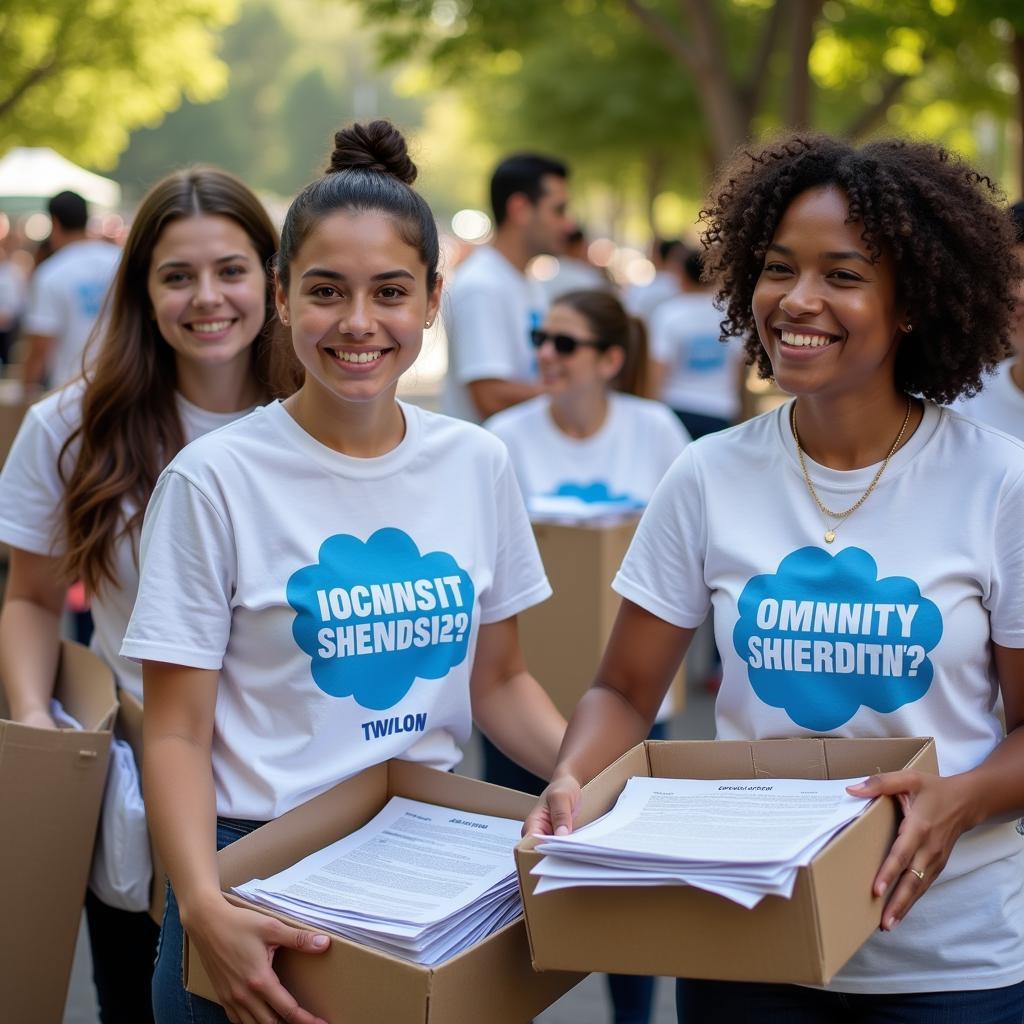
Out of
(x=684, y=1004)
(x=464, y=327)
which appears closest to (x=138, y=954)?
(x=684, y=1004)

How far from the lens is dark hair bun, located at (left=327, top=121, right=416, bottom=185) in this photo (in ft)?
8.28

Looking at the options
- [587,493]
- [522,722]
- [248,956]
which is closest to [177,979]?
[248,956]

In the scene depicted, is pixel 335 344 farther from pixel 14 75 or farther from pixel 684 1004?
pixel 14 75

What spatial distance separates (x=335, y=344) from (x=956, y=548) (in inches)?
40.8

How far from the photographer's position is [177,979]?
224 cm

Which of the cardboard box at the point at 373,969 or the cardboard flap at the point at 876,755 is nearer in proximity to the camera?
the cardboard box at the point at 373,969

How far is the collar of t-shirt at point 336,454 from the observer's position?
239 centimetres

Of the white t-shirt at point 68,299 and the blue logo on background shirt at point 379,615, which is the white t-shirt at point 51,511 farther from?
the white t-shirt at point 68,299

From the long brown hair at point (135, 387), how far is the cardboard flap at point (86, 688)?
0.54 ft

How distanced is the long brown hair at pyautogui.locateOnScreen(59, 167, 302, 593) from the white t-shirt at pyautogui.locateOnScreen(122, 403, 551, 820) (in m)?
0.63

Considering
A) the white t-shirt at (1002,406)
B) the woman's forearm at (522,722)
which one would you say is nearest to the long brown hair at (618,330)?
the white t-shirt at (1002,406)

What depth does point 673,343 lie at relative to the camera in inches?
335

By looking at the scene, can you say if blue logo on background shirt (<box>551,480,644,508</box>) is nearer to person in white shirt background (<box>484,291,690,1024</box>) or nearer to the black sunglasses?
person in white shirt background (<box>484,291,690,1024</box>)

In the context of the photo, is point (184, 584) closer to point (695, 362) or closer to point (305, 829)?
point (305, 829)
